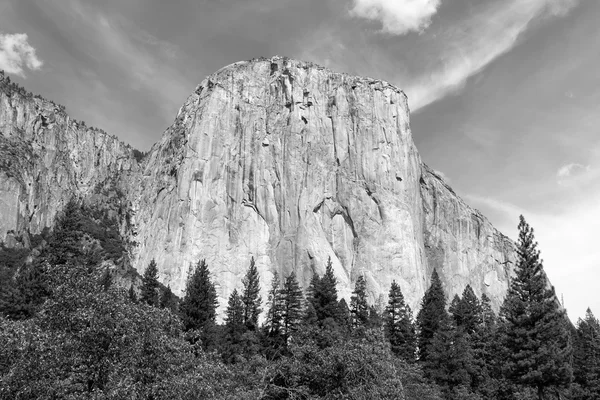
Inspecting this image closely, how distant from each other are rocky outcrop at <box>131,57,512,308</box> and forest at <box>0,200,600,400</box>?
27.1 ft

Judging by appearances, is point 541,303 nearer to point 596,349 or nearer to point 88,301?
point 596,349

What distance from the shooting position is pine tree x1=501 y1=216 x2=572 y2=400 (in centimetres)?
3544

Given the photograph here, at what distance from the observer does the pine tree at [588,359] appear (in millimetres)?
52500

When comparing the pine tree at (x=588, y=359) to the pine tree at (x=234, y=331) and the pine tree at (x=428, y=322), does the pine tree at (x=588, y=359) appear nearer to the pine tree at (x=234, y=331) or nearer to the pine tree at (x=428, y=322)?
the pine tree at (x=428, y=322)

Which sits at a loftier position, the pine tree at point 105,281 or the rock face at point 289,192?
the rock face at point 289,192

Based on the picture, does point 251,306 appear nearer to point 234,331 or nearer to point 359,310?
point 234,331

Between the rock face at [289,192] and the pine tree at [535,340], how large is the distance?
5066cm

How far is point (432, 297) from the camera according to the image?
74.1 m

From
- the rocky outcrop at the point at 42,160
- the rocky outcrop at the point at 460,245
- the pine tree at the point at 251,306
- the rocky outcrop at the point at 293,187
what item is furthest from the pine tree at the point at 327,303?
the rocky outcrop at the point at 42,160

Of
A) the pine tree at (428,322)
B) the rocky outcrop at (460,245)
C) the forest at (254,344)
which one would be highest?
the rocky outcrop at (460,245)

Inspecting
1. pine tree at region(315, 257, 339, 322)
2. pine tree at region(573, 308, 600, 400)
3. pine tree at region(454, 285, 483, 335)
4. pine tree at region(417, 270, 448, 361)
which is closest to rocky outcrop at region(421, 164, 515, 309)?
pine tree at region(454, 285, 483, 335)

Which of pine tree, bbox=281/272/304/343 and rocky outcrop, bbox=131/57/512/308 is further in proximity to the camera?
rocky outcrop, bbox=131/57/512/308

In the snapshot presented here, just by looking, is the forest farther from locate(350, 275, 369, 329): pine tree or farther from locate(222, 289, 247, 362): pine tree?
locate(350, 275, 369, 329): pine tree

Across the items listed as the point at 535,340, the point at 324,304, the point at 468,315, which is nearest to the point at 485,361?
the point at 468,315
